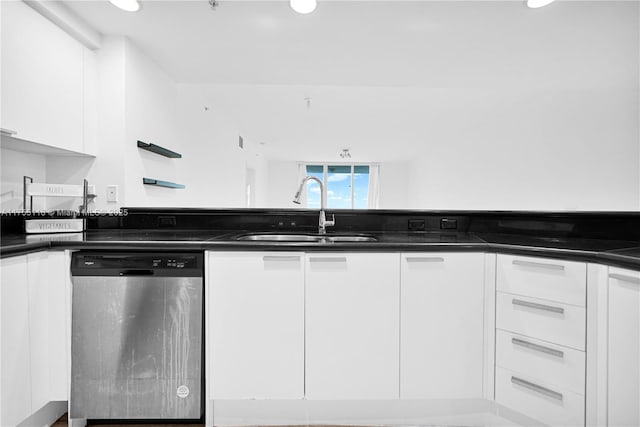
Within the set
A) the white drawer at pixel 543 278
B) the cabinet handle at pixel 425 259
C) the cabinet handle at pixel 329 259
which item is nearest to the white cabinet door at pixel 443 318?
the cabinet handle at pixel 425 259

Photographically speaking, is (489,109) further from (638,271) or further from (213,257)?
(213,257)

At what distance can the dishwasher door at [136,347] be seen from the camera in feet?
4.37

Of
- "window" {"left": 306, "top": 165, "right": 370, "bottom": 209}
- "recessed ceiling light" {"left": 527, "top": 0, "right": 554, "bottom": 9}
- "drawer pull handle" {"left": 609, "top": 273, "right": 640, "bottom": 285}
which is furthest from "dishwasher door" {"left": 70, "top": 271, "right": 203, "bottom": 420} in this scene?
"window" {"left": 306, "top": 165, "right": 370, "bottom": 209}

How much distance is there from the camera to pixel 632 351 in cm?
108

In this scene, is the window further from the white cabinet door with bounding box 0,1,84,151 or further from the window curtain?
the white cabinet door with bounding box 0,1,84,151

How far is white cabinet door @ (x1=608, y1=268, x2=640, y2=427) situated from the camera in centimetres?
106

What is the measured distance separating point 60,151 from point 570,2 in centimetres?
307

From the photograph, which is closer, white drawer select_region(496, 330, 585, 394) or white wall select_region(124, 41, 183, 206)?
white drawer select_region(496, 330, 585, 394)

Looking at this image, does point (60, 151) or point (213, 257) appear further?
point (60, 151)

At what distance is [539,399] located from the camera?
127 cm

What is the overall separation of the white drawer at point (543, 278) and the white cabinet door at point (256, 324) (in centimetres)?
92

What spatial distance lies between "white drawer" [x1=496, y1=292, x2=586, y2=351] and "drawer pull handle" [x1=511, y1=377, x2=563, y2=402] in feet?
0.70

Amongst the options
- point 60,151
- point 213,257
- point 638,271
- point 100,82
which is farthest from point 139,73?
point 638,271

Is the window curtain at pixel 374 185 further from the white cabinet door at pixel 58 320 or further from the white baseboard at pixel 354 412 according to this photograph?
the white cabinet door at pixel 58 320
